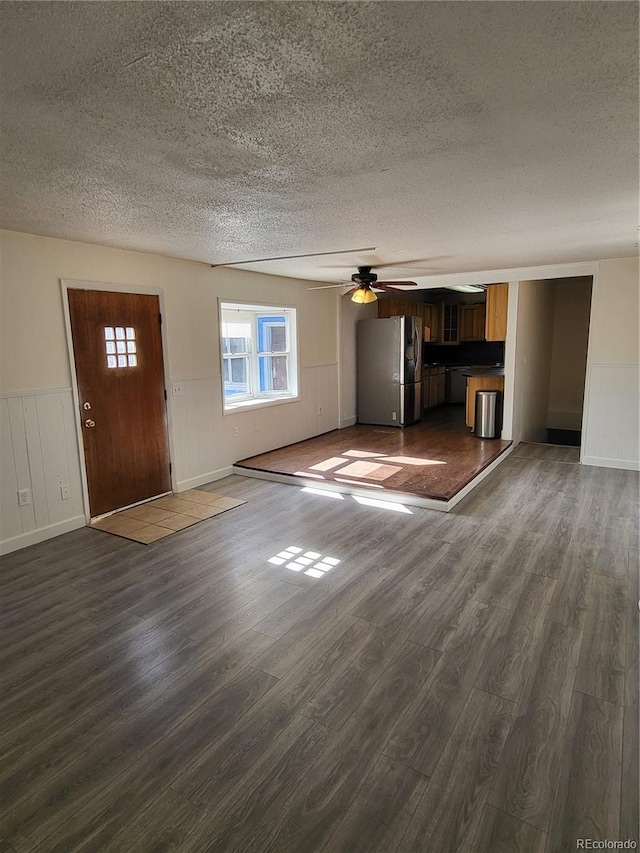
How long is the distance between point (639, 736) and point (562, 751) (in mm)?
360

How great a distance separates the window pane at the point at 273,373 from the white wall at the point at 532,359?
10.8 ft

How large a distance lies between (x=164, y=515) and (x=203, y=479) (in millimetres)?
995

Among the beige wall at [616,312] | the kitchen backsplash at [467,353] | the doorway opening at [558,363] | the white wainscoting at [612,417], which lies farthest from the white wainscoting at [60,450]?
the kitchen backsplash at [467,353]

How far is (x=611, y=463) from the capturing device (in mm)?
5738

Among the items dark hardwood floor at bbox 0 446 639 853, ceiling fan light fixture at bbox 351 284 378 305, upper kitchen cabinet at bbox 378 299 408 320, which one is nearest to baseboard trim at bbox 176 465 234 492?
dark hardwood floor at bbox 0 446 639 853

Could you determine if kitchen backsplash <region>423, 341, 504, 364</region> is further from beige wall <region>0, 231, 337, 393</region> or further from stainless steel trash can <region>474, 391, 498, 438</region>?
beige wall <region>0, 231, 337, 393</region>

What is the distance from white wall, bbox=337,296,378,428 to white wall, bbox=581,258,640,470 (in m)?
3.64

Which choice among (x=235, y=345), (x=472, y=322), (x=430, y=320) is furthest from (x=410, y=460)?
(x=472, y=322)

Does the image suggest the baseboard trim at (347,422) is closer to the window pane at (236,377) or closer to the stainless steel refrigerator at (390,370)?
the stainless steel refrigerator at (390,370)

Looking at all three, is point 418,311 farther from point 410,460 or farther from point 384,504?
point 384,504

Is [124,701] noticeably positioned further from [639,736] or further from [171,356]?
[171,356]

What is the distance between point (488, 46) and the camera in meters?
1.39

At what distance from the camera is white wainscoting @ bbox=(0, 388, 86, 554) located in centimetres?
368

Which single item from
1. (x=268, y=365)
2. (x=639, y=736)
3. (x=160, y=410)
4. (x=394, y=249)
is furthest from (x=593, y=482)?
(x=160, y=410)
